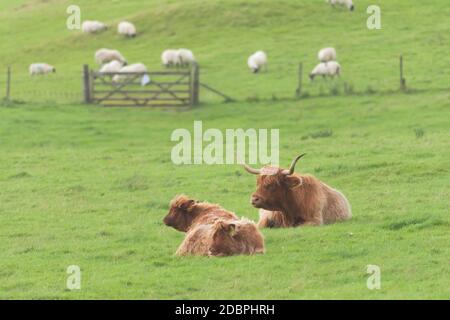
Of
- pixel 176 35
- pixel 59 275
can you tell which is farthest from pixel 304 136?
pixel 176 35

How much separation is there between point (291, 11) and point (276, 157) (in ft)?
96.6

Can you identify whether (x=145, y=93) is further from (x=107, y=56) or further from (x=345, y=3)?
(x=345, y=3)

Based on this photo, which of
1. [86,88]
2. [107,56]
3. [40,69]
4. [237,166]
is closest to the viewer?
[237,166]

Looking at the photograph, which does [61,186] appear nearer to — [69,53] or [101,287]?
[101,287]

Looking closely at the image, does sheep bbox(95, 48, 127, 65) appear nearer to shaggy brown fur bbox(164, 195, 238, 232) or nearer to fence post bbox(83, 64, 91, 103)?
fence post bbox(83, 64, 91, 103)

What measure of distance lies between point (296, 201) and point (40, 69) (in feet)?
107

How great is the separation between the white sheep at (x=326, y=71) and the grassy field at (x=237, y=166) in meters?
0.62

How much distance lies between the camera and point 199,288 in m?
12.9

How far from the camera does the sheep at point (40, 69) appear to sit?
157 ft

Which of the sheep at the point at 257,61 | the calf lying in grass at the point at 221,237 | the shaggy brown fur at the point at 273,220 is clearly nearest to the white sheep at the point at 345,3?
the sheep at the point at 257,61

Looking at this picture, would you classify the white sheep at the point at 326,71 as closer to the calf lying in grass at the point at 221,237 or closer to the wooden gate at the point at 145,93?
the wooden gate at the point at 145,93

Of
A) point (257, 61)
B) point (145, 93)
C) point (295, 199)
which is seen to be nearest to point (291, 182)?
point (295, 199)

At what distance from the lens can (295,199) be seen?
16.8 m

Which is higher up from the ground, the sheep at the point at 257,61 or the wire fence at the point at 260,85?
the sheep at the point at 257,61
